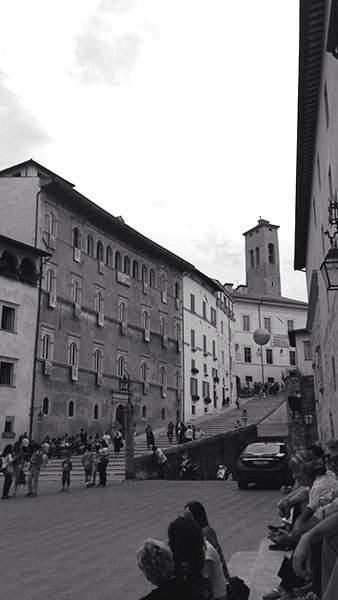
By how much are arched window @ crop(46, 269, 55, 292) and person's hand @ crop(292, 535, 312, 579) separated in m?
34.0

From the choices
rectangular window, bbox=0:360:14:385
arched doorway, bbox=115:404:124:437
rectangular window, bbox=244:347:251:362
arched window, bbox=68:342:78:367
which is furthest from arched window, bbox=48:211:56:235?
rectangular window, bbox=244:347:251:362

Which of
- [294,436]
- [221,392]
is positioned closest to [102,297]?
[294,436]

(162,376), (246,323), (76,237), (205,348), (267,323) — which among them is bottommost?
(162,376)

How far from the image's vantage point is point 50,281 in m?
37.5

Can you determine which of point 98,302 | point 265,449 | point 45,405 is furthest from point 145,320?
point 265,449

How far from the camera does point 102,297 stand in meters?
42.7

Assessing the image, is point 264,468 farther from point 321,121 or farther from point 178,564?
point 178,564

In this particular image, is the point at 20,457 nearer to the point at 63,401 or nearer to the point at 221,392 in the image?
the point at 63,401

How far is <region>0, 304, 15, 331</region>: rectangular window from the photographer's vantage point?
34.1m

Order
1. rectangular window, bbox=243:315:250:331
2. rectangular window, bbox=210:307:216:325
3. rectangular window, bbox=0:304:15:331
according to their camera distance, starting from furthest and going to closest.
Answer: rectangular window, bbox=243:315:250:331 < rectangular window, bbox=210:307:216:325 < rectangular window, bbox=0:304:15:331

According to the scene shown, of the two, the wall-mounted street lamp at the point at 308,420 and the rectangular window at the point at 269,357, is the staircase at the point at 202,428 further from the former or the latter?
the rectangular window at the point at 269,357

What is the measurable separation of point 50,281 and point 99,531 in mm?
27013

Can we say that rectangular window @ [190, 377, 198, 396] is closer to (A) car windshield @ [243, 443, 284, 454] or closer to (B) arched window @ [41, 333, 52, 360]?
(B) arched window @ [41, 333, 52, 360]

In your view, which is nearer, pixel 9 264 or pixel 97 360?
pixel 9 264
